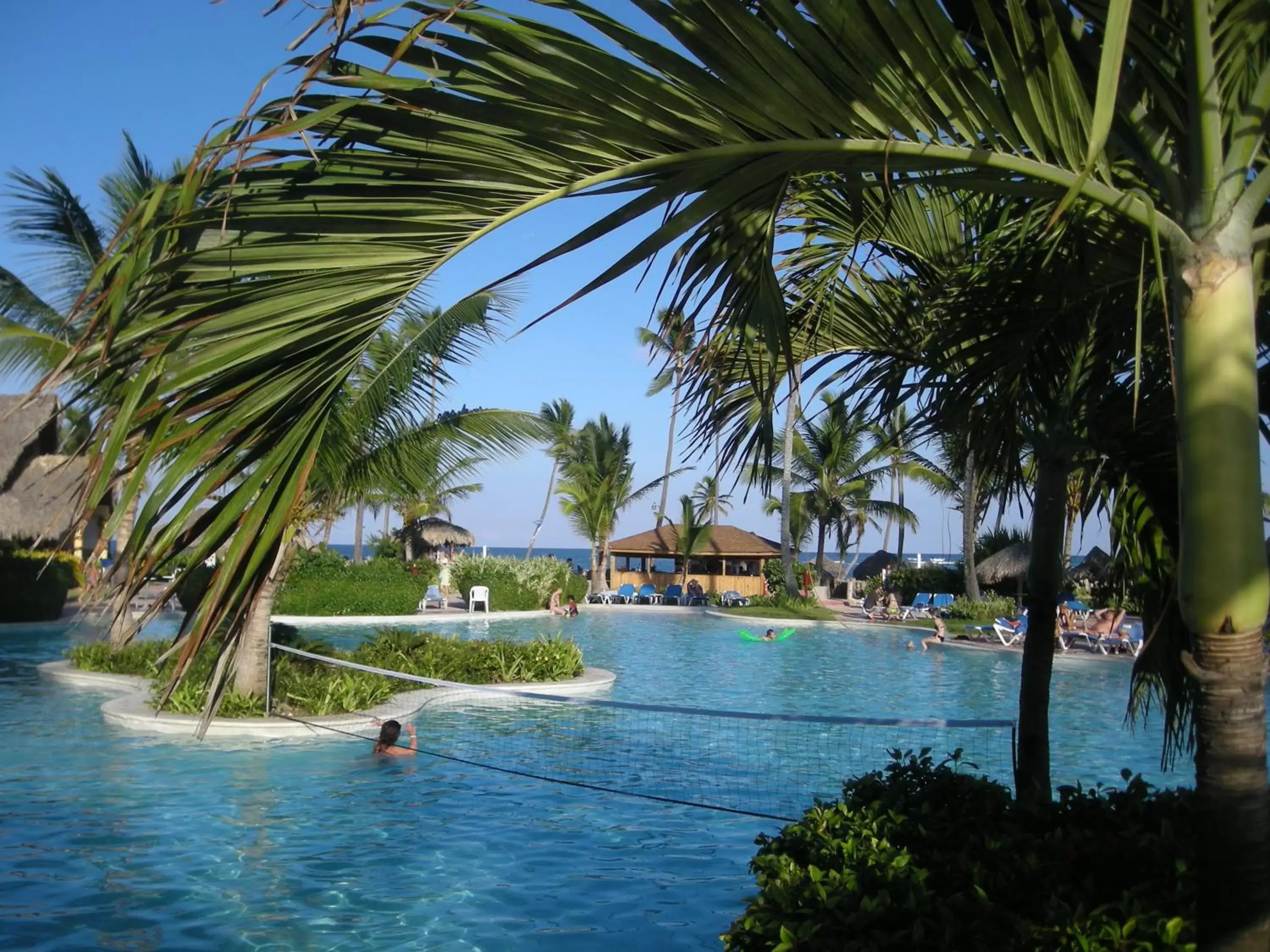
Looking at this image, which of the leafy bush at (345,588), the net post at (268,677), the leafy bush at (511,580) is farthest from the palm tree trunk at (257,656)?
the leafy bush at (511,580)

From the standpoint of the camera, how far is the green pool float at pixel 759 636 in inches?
1024

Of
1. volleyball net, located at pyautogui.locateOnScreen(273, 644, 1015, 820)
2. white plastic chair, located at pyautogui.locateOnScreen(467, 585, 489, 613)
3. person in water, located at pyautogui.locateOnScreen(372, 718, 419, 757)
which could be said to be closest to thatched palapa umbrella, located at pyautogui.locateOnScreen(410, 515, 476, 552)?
white plastic chair, located at pyautogui.locateOnScreen(467, 585, 489, 613)

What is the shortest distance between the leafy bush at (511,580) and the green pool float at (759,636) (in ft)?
26.5

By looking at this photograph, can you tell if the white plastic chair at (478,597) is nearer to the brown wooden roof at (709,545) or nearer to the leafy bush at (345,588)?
the leafy bush at (345,588)

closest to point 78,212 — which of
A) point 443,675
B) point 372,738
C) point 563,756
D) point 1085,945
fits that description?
point 443,675

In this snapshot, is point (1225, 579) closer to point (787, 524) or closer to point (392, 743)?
point (392, 743)

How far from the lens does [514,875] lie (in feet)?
25.1

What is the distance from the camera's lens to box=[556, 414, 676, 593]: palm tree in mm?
43750

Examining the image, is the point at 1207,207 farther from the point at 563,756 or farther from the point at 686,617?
the point at 686,617

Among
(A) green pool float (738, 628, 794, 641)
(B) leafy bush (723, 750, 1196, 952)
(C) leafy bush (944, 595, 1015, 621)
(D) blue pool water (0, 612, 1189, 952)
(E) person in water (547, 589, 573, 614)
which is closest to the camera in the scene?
(B) leafy bush (723, 750, 1196, 952)

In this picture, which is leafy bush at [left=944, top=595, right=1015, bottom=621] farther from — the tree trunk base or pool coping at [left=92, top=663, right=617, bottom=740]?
the tree trunk base

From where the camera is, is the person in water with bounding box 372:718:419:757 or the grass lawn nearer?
the person in water with bounding box 372:718:419:757

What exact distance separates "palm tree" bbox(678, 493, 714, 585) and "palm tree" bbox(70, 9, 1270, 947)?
41.9 meters

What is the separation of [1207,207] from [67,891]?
7662mm
